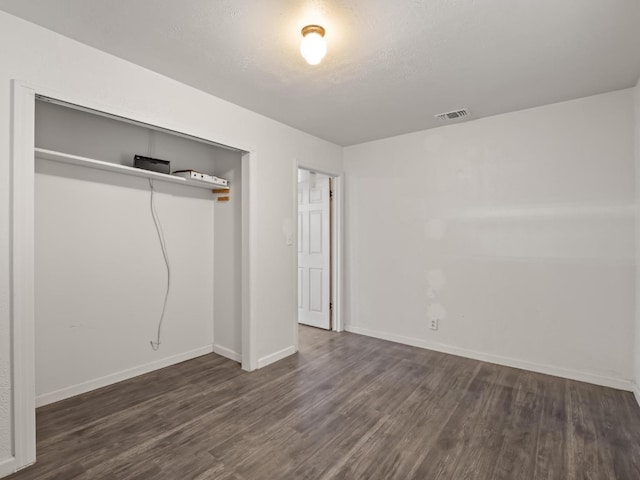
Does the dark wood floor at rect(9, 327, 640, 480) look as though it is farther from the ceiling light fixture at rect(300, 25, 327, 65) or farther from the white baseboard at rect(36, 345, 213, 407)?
the ceiling light fixture at rect(300, 25, 327, 65)

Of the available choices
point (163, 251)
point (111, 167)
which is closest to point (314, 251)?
point (163, 251)

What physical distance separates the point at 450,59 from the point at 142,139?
2.76 m

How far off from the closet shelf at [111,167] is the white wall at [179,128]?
0.52 metres

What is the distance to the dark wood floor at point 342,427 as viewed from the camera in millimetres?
1898

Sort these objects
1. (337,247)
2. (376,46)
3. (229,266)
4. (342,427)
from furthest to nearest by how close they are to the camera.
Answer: (337,247) → (229,266) → (342,427) → (376,46)

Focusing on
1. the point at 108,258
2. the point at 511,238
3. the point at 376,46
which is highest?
the point at 376,46

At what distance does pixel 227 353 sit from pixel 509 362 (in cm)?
294

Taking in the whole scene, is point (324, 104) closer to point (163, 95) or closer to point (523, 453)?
point (163, 95)

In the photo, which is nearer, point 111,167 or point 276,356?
point 111,167

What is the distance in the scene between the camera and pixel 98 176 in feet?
9.40

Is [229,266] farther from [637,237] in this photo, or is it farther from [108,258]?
[637,237]

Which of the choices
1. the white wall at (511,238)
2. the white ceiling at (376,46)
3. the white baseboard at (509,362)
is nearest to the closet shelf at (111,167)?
the white ceiling at (376,46)

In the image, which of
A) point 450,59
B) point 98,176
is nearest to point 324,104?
point 450,59

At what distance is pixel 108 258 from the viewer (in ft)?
9.66
